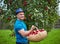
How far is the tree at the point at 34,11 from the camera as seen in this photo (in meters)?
6.35

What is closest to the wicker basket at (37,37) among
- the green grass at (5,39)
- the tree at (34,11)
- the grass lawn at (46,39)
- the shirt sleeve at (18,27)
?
the shirt sleeve at (18,27)

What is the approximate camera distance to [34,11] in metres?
6.31

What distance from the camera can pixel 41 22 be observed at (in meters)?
6.45

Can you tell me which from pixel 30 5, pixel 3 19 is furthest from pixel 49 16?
pixel 3 19

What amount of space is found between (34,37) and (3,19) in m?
2.63

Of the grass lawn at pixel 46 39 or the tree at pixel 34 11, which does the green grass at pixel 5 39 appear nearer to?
the grass lawn at pixel 46 39

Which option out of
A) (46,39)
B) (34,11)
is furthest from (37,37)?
(46,39)

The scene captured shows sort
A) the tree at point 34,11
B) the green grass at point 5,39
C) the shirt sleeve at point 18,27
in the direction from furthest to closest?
the green grass at point 5,39 < the tree at point 34,11 < the shirt sleeve at point 18,27

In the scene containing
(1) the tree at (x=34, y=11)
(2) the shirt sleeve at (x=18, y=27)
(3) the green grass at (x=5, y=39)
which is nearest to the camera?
(2) the shirt sleeve at (x=18, y=27)

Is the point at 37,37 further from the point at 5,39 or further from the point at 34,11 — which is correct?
the point at 5,39

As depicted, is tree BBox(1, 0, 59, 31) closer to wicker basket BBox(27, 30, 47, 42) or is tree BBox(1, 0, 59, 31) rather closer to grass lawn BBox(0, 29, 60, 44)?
wicker basket BBox(27, 30, 47, 42)

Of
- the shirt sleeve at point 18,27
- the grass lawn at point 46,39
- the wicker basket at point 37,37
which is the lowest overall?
the grass lawn at point 46,39

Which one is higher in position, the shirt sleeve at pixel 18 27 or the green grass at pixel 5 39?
the shirt sleeve at pixel 18 27

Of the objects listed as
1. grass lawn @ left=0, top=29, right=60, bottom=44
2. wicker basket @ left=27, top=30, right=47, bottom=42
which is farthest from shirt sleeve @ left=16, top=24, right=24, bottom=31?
grass lawn @ left=0, top=29, right=60, bottom=44
